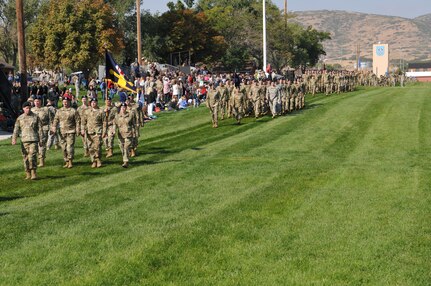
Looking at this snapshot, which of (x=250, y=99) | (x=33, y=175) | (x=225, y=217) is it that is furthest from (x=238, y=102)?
(x=225, y=217)

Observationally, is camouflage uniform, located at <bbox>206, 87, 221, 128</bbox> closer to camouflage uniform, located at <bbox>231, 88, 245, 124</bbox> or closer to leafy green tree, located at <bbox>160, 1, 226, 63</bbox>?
camouflage uniform, located at <bbox>231, 88, 245, 124</bbox>

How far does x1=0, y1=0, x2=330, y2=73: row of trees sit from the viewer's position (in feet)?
171

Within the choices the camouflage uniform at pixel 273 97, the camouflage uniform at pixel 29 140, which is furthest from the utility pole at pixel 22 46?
the camouflage uniform at pixel 273 97

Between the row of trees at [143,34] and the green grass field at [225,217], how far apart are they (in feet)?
103

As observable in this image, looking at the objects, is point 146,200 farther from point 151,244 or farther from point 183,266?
point 183,266

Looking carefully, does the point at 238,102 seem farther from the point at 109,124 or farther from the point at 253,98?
the point at 109,124

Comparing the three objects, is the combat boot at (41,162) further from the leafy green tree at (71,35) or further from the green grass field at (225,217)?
the leafy green tree at (71,35)

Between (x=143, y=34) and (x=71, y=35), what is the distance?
74.4ft

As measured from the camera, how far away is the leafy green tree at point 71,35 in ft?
169

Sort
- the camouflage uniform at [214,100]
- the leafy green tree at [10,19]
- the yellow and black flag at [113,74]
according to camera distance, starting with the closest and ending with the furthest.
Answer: the yellow and black flag at [113,74] < the camouflage uniform at [214,100] < the leafy green tree at [10,19]

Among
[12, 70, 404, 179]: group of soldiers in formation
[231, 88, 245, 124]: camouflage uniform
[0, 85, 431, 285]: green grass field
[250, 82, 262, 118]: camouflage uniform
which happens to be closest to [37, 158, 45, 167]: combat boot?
[12, 70, 404, 179]: group of soldiers in formation

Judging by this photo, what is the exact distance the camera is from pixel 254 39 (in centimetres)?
8200

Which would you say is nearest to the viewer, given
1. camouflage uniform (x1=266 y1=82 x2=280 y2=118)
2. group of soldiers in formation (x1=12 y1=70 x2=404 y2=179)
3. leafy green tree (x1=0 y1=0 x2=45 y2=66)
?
group of soldiers in formation (x1=12 y1=70 x2=404 y2=179)

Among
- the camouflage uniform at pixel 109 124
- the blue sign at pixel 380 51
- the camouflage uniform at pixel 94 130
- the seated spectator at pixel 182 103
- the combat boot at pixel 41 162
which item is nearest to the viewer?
the camouflage uniform at pixel 94 130
